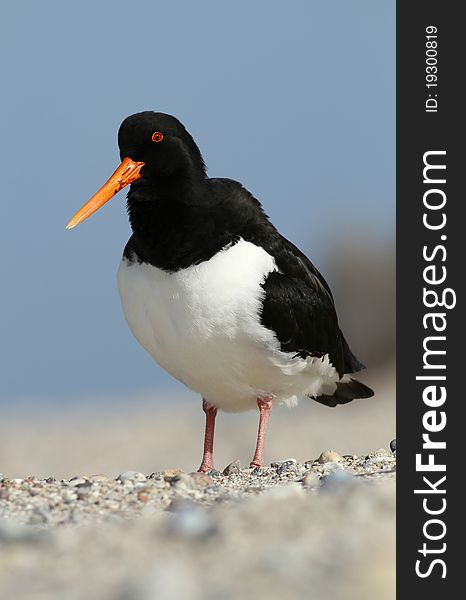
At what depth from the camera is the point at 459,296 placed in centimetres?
521

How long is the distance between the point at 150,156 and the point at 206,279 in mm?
890

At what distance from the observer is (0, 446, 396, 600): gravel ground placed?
350 cm

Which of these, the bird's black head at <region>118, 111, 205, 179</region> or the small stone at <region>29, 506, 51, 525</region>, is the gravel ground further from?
the bird's black head at <region>118, 111, 205, 179</region>

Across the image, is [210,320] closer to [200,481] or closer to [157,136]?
[157,136]

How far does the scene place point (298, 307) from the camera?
689 cm

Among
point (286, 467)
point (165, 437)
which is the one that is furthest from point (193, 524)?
point (165, 437)

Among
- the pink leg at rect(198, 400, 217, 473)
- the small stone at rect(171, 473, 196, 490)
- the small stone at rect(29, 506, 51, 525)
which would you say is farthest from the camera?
the pink leg at rect(198, 400, 217, 473)

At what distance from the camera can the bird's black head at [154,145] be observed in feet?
21.9

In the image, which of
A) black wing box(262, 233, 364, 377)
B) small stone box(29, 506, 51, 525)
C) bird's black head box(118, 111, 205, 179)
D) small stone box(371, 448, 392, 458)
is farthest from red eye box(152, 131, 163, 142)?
small stone box(29, 506, 51, 525)

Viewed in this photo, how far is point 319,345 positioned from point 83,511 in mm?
2937

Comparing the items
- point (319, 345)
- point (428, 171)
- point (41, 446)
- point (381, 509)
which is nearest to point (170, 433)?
point (41, 446)

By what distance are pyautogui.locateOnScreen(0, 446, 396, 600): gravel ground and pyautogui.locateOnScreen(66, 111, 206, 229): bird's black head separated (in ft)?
7.54

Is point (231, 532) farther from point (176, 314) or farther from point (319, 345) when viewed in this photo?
point (319, 345)

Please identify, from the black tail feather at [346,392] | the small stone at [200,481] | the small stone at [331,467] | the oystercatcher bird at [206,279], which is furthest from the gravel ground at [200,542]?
the black tail feather at [346,392]
